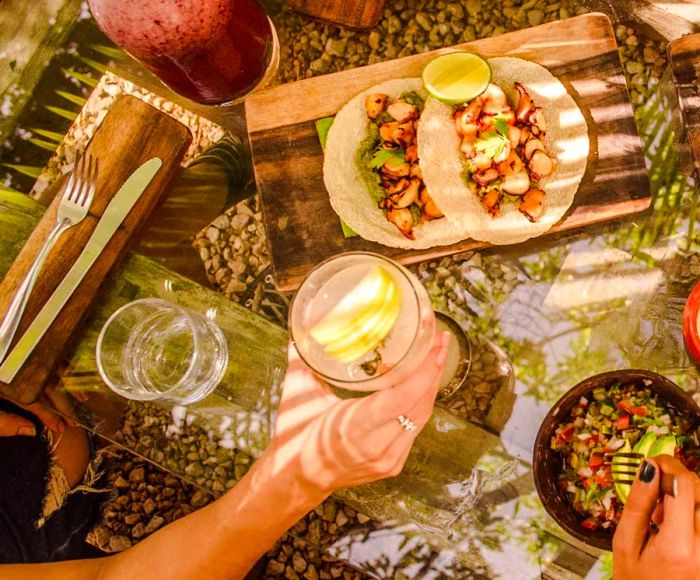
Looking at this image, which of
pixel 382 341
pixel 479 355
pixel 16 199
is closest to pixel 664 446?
pixel 479 355

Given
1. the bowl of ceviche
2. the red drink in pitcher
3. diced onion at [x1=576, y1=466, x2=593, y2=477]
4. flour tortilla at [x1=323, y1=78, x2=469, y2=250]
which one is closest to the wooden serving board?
the red drink in pitcher

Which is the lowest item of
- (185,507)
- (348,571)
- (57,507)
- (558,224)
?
(348,571)

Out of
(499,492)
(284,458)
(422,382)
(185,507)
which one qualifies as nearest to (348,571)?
(185,507)

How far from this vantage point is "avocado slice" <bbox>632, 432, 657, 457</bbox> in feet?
4.47

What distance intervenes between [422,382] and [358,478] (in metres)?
0.26

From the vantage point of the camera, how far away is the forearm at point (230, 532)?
1374 mm

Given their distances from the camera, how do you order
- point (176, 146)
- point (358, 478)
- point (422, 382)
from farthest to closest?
→ 1. point (176, 146)
2. point (358, 478)
3. point (422, 382)

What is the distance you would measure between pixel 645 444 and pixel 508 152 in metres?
0.67

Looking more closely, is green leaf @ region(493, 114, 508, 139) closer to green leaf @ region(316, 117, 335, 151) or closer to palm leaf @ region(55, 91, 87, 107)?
green leaf @ region(316, 117, 335, 151)

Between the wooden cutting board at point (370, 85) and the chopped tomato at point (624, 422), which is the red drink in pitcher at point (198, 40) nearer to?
the wooden cutting board at point (370, 85)

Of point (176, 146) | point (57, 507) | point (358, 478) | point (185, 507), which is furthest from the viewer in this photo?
point (185, 507)

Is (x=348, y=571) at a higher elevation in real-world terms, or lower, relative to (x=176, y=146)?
lower

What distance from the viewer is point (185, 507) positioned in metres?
1.99

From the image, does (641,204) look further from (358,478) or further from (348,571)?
(348,571)
